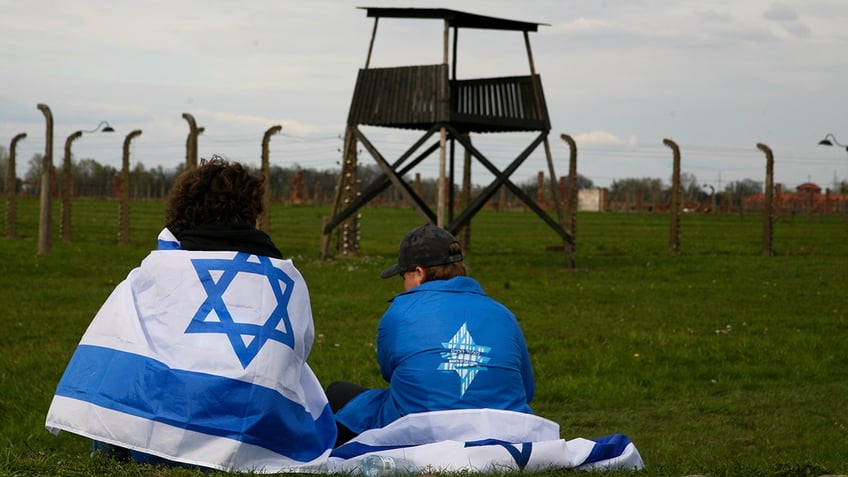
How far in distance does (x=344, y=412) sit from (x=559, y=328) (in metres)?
7.06

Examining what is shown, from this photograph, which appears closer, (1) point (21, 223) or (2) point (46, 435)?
(2) point (46, 435)

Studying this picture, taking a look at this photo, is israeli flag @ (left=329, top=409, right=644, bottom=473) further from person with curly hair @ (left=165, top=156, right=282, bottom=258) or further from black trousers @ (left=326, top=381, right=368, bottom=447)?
person with curly hair @ (left=165, top=156, right=282, bottom=258)

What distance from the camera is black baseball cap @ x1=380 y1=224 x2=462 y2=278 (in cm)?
567

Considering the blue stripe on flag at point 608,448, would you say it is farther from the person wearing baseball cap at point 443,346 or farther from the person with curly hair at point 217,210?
the person with curly hair at point 217,210

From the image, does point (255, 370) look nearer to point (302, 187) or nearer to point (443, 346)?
point (443, 346)

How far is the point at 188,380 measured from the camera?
486 cm

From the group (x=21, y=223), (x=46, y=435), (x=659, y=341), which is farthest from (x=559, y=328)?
(x=21, y=223)

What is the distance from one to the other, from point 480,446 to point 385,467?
43 centimetres

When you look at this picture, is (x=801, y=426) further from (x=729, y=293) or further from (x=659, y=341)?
(x=729, y=293)

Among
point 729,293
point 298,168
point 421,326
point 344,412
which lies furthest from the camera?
point 298,168

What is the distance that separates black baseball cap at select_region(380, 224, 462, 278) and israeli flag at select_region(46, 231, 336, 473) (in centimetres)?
76

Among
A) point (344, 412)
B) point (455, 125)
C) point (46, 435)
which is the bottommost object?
point (46, 435)

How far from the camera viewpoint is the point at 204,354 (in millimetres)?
4887

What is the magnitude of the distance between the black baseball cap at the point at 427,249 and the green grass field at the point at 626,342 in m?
1.42
